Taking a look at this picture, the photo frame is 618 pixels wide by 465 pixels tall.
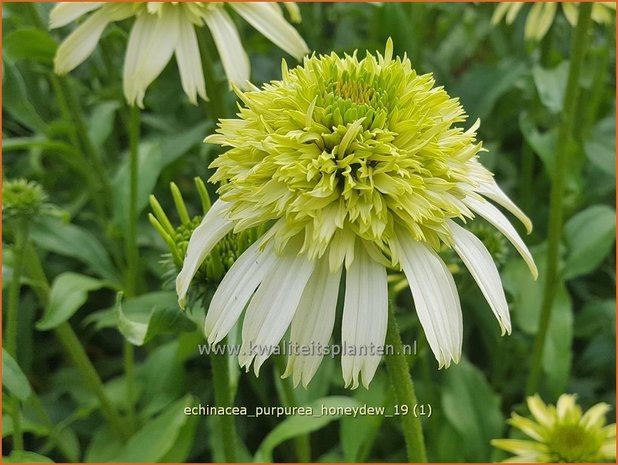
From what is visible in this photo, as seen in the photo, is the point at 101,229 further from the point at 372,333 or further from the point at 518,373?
the point at 372,333

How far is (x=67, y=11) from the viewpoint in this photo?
97cm

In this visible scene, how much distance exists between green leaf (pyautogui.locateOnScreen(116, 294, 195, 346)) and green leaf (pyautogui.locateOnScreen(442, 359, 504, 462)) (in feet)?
1.52

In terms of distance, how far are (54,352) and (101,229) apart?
23 cm

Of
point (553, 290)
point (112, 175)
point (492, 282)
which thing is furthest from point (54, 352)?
point (492, 282)

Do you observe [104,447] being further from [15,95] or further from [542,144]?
[542,144]

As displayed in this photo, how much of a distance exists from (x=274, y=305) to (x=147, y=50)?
1.53ft

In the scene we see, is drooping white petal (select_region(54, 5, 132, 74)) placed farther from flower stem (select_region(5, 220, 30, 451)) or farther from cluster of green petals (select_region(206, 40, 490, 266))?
cluster of green petals (select_region(206, 40, 490, 266))

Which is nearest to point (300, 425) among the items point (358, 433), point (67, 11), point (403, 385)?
point (358, 433)

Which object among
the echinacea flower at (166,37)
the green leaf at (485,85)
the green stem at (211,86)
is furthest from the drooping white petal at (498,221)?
the green leaf at (485,85)

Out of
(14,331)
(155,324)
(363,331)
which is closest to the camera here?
(363,331)

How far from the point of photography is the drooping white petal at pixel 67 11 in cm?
96

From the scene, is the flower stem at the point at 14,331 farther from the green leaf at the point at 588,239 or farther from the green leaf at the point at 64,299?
the green leaf at the point at 588,239

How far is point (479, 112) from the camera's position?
1224 mm

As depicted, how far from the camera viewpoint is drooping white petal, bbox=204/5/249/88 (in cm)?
95
